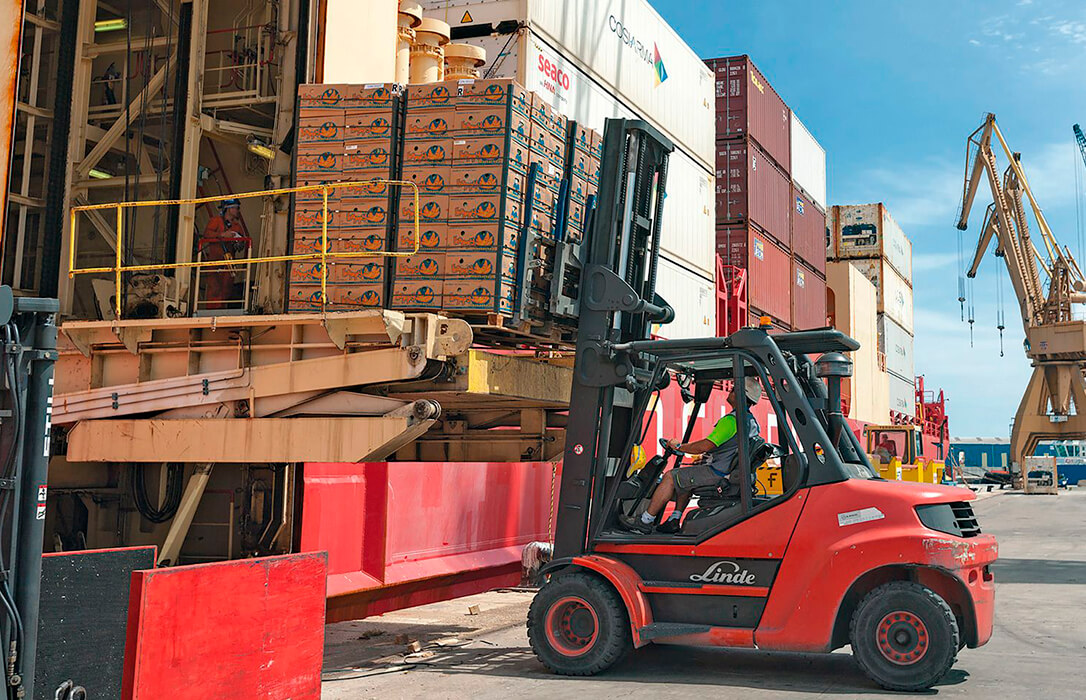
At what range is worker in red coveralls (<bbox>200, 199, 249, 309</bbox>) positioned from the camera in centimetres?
834

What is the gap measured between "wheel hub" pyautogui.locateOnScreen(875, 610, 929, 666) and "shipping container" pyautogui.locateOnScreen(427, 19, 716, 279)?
21.4ft

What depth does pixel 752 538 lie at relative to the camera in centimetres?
626

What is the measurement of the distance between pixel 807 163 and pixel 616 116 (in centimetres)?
1595

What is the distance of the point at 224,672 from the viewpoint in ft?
16.0

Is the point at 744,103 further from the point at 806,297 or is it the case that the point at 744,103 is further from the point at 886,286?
the point at 886,286

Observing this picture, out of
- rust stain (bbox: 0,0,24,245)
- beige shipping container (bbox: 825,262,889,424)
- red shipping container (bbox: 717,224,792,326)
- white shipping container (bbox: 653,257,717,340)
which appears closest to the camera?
rust stain (bbox: 0,0,24,245)

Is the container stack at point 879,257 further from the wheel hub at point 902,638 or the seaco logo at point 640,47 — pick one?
the wheel hub at point 902,638

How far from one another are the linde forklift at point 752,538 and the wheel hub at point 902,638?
1 centimetres

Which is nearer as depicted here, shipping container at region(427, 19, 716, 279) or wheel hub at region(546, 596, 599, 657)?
wheel hub at region(546, 596, 599, 657)

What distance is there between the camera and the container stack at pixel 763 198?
2416 centimetres

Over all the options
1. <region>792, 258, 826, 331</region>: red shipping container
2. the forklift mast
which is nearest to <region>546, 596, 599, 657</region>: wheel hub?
the forklift mast

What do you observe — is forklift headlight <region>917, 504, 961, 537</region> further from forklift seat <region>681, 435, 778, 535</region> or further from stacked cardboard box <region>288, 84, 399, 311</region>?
stacked cardboard box <region>288, 84, 399, 311</region>

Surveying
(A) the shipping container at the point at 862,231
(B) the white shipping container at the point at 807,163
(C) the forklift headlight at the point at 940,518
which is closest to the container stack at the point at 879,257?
(A) the shipping container at the point at 862,231

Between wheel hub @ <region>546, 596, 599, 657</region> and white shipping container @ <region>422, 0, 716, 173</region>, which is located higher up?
white shipping container @ <region>422, 0, 716, 173</region>
